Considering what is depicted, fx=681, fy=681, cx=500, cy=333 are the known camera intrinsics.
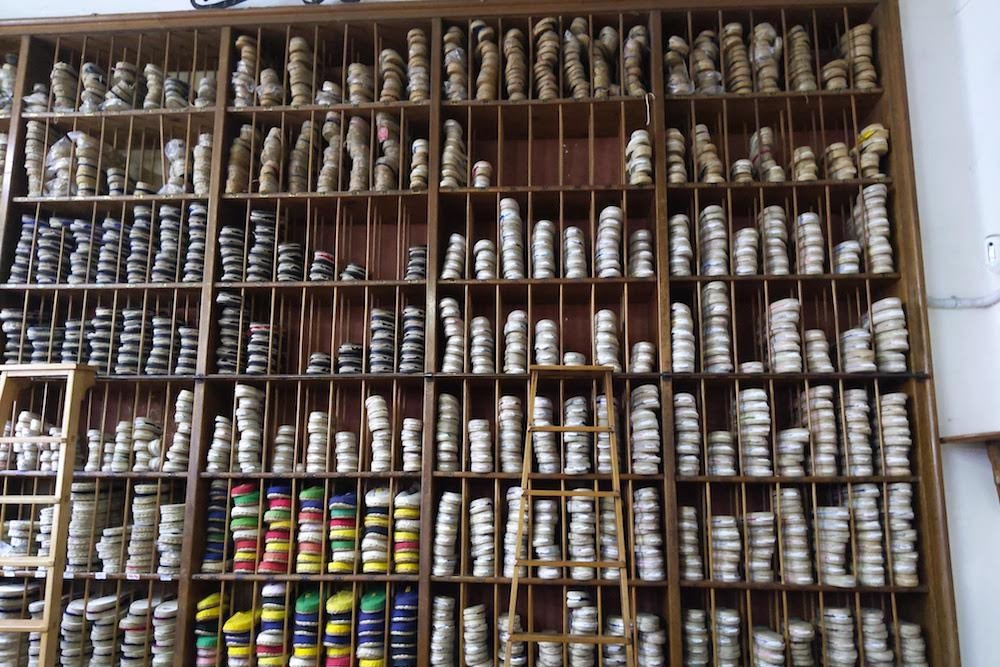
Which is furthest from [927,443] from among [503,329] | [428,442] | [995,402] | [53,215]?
[53,215]

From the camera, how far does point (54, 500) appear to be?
8.82 ft

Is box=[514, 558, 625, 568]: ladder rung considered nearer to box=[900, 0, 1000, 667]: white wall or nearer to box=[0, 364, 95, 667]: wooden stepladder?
box=[900, 0, 1000, 667]: white wall

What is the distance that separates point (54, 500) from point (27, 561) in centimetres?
27

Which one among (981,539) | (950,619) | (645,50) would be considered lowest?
(950,619)

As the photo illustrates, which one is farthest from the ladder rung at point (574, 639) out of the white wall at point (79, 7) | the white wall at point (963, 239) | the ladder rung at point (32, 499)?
the white wall at point (79, 7)

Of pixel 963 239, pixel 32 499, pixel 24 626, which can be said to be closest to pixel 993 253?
pixel 963 239

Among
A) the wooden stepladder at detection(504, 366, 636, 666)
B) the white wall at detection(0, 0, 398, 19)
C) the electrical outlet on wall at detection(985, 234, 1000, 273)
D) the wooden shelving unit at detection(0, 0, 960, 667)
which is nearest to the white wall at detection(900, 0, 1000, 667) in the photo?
the electrical outlet on wall at detection(985, 234, 1000, 273)

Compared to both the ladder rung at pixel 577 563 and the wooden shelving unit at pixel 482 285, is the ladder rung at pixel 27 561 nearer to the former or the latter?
the wooden shelving unit at pixel 482 285

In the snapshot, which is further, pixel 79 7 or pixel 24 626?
pixel 79 7

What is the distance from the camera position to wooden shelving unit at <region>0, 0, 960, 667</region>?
3.24m

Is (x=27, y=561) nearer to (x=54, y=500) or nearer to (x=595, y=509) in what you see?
(x=54, y=500)

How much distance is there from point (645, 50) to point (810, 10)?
34.5 inches

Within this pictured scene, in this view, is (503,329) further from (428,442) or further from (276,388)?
(276,388)

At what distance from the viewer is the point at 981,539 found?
10.3 feet
